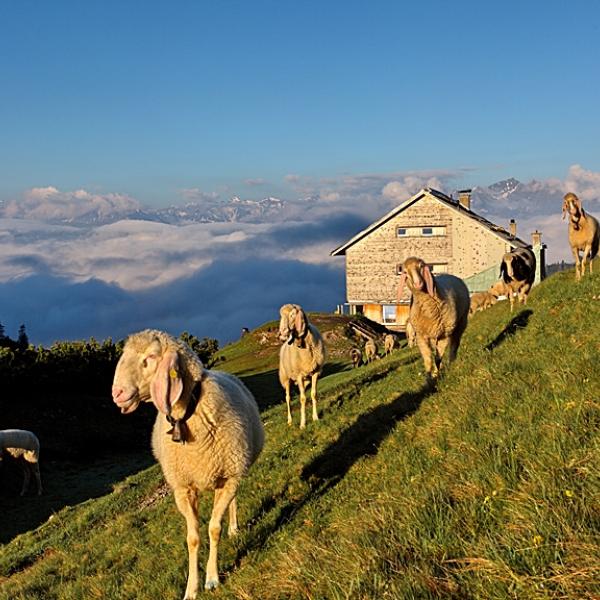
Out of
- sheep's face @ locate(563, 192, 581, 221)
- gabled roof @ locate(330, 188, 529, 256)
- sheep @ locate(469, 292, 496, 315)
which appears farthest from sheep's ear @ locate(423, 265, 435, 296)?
gabled roof @ locate(330, 188, 529, 256)

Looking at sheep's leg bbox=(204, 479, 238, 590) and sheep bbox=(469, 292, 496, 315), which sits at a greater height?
sheep's leg bbox=(204, 479, 238, 590)

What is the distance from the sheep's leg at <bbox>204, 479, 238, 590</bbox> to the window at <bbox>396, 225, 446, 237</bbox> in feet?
176

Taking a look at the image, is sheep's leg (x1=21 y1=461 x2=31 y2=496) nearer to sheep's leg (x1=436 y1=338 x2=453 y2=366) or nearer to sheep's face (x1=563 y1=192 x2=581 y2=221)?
sheep's leg (x1=436 y1=338 x2=453 y2=366)

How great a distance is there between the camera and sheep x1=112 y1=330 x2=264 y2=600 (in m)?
6.74

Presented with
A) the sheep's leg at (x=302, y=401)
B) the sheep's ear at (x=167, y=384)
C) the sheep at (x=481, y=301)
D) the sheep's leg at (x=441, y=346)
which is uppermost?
the sheep's ear at (x=167, y=384)

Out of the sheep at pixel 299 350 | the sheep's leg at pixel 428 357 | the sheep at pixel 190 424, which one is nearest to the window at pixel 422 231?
the sheep at pixel 299 350

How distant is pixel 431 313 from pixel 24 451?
16778mm

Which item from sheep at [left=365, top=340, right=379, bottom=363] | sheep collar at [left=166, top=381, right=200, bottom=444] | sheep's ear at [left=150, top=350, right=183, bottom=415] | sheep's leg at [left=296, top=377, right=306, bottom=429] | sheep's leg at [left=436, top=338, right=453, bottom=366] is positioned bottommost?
sheep at [left=365, top=340, right=379, bottom=363]

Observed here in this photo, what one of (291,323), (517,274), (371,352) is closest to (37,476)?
(291,323)

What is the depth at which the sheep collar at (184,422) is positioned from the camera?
705 cm

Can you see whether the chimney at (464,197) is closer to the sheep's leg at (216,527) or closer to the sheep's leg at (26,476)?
the sheep's leg at (26,476)

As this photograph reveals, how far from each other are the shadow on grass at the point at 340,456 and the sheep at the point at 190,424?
0.73m

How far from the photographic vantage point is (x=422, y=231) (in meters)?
59.0

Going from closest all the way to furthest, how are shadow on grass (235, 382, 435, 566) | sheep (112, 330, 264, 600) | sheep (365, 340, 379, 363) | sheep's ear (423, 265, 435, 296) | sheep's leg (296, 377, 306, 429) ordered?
sheep (112, 330, 264, 600) → shadow on grass (235, 382, 435, 566) → sheep's ear (423, 265, 435, 296) → sheep's leg (296, 377, 306, 429) → sheep (365, 340, 379, 363)
